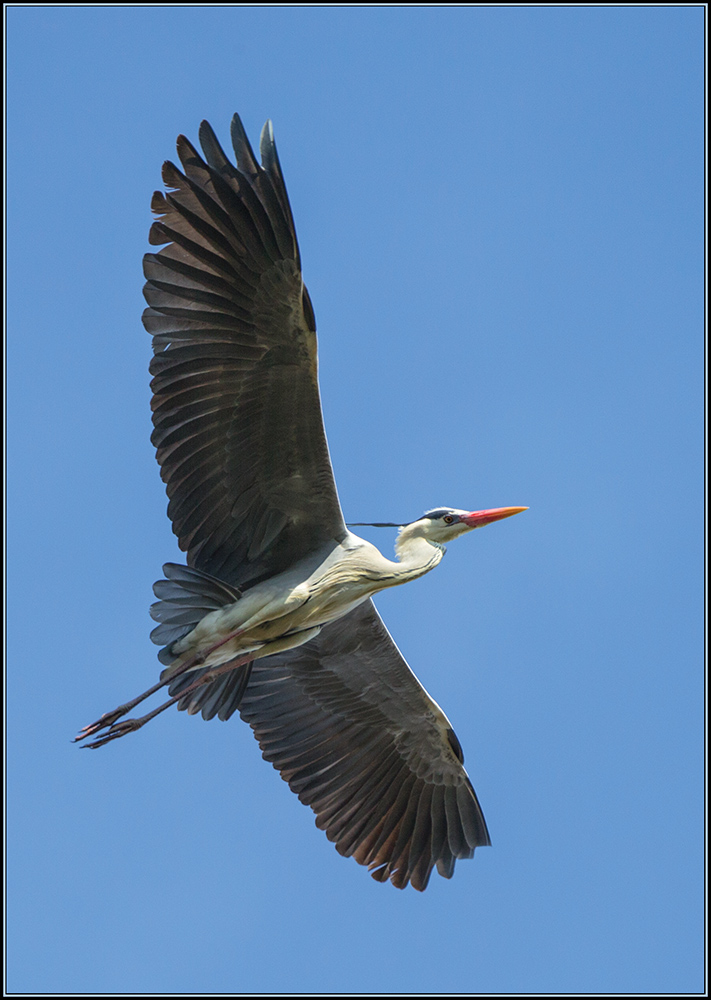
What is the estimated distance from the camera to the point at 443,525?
933 centimetres

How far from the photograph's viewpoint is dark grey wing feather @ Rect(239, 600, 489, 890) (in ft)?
33.0

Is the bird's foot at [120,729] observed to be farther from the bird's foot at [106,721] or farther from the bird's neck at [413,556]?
the bird's neck at [413,556]

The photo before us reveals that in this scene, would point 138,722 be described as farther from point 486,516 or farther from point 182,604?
point 486,516

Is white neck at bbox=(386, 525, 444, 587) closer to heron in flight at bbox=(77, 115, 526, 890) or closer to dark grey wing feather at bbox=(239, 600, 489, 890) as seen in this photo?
heron in flight at bbox=(77, 115, 526, 890)

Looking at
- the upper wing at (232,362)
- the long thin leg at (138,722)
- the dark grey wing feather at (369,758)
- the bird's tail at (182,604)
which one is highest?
the upper wing at (232,362)

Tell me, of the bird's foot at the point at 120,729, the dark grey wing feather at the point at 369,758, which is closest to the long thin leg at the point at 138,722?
the bird's foot at the point at 120,729

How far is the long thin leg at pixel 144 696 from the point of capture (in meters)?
8.33

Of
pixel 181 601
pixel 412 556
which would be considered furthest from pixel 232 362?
pixel 412 556

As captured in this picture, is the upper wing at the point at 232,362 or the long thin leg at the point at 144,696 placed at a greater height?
the upper wing at the point at 232,362

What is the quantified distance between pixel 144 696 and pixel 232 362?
231cm

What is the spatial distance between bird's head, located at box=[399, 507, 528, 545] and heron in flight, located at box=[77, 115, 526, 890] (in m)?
0.01

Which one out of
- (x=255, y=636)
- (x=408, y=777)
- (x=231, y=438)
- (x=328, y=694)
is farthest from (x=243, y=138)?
(x=408, y=777)

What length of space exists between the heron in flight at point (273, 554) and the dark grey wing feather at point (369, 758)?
0.01 metres

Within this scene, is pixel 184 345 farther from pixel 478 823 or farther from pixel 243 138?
pixel 478 823
